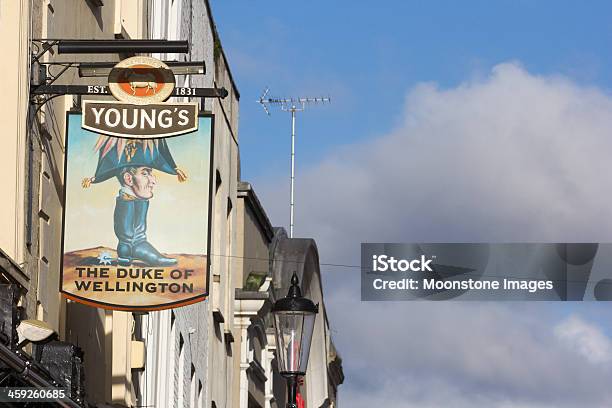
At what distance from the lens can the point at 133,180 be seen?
1584 centimetres

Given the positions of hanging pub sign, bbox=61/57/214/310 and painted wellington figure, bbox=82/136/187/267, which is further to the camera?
painted wellington figure, bbox=82/136/187/267

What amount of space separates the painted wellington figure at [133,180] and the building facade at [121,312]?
413mm

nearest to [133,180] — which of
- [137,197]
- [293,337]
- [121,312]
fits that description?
[137,197]

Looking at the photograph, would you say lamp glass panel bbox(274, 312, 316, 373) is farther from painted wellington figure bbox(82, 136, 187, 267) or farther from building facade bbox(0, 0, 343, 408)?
painted wellington figure bbox(82, 136, 187, 267)

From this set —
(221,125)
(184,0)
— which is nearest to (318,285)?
(221,125)

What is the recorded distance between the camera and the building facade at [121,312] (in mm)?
15500

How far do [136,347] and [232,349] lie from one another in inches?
487

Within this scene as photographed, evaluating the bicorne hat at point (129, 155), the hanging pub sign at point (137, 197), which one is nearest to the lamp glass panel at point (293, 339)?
the hanging pub sign at point (137, 197)

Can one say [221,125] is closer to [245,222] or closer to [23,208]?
[245,222]

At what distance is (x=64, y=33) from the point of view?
1784cm

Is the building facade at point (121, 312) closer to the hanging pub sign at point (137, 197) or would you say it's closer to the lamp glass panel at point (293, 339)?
the hanging pub sign at point (137, 197)

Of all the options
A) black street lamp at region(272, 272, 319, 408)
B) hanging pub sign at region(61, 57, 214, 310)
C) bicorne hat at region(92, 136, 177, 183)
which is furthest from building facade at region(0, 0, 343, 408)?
black street lamp at region(272, 272, 319, 408)

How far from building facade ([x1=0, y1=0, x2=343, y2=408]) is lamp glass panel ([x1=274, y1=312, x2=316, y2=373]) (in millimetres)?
1372

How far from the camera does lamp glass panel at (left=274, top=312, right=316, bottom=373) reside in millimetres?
17125
